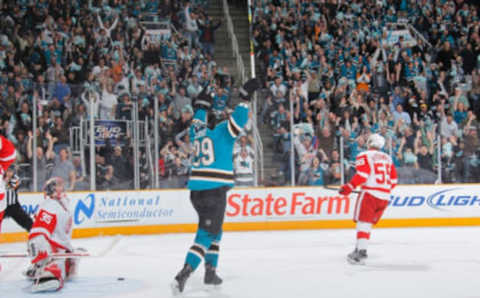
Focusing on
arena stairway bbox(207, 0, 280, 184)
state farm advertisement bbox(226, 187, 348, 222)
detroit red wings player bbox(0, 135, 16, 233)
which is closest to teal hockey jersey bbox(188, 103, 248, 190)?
detroit red wings player bbox(0, 135, 16, 233)

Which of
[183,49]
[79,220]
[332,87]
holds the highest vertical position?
[183,49]

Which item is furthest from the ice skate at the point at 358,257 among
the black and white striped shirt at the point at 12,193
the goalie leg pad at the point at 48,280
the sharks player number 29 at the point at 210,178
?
the black and white striped shirt at the point at 12,193

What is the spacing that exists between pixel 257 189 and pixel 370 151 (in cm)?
365

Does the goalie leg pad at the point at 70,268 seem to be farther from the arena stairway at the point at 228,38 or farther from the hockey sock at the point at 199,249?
the arena stairway at the point at 228,38

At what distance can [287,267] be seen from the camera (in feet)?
20.9

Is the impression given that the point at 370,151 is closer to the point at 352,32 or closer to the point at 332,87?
the point at 332,87

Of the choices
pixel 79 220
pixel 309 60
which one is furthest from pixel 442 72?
pixel 79 220

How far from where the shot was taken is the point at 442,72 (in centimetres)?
1333

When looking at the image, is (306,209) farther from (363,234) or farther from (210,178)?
(210,178)

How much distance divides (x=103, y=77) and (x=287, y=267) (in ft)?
23.7

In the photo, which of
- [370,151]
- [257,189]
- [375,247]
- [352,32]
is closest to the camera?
[370,151]

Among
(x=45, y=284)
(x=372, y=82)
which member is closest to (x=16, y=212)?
(x=45, y=284)

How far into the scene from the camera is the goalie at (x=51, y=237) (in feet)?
17.1

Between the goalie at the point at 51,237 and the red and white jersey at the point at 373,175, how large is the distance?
125 inches
